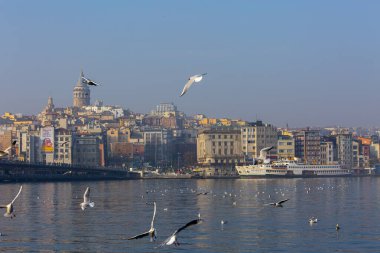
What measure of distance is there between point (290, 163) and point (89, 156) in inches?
1409

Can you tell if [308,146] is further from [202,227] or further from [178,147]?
[202,227]

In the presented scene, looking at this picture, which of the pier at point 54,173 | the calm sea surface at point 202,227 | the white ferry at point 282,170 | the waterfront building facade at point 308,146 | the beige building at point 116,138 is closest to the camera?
the calm sea surface at point 202,227

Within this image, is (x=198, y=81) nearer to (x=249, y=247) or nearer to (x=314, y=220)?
(x=249, y=247)

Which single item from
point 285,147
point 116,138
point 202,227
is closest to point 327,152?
point 285,147

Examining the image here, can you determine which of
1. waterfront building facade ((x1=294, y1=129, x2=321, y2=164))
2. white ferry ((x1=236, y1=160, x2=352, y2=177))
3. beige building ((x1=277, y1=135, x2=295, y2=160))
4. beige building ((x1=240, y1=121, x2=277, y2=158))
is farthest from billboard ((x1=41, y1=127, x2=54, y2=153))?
waterfront building facade ((x1=294, y1=129, x2=321, y2=164))

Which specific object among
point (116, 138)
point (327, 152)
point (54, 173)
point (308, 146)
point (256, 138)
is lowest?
point (54, 173)

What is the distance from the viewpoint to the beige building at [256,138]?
155 meters

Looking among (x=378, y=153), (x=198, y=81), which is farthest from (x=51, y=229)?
(x=378, y=153)

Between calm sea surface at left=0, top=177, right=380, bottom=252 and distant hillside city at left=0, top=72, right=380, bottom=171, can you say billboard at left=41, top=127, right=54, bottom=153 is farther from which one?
calm sea surface at left=0, top=177, right=380, bottom=252

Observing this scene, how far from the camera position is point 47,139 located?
536ft

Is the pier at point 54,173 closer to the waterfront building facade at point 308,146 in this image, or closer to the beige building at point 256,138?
the beige building at point 256,138

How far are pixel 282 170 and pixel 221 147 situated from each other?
15.5m

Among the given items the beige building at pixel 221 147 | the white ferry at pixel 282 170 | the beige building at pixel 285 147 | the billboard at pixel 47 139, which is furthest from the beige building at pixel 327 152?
the billboard at pixel 47 139

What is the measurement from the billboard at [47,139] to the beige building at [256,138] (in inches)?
1125
